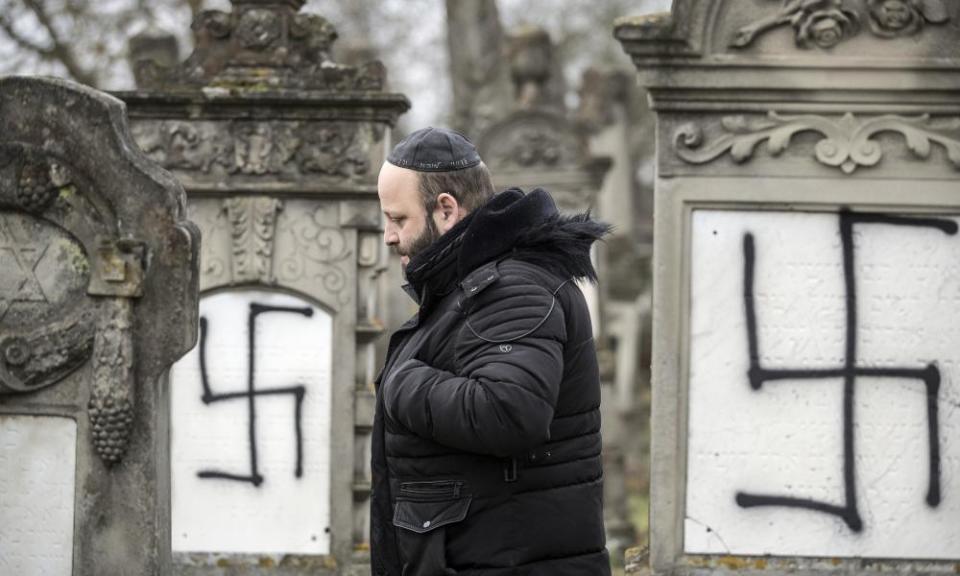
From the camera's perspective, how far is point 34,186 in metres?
4.68

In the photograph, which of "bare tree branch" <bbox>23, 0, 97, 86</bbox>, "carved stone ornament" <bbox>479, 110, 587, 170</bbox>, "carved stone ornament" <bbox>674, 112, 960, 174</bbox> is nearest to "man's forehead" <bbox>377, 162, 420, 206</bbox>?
"carved stone ornament" <bbox>674, 112, 960, 174</bbox>

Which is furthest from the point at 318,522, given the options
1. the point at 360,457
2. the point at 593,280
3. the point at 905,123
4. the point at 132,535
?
the point at 593,280

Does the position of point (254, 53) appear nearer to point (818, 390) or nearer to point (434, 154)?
point (818, 390)

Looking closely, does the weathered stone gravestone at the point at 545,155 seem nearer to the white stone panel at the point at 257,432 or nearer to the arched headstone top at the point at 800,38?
the white stone panel at the point at 257,432

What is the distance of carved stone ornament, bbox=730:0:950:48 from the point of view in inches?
226

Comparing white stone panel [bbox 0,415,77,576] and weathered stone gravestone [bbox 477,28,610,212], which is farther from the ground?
weathered stone gravestone [bbox 477,28,610,212]

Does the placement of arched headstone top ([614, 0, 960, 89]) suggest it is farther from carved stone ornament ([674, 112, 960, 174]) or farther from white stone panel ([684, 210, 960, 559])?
white stone panel ([684, 210, 960, 559])

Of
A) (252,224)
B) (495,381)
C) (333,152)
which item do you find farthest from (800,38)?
(252,224)

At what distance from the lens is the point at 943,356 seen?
19.0 feet

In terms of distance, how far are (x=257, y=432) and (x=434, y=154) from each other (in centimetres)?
404

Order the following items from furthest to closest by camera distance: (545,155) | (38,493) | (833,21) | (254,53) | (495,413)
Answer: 1. (545,155)
2. (254,53)
3. (833,21)
4. (38,493)
5. (495,413)

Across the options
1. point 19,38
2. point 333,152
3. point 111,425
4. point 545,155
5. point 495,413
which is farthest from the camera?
point 19,38

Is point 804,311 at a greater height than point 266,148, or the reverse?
point 266,148

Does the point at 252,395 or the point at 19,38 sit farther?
the point at 19,38
